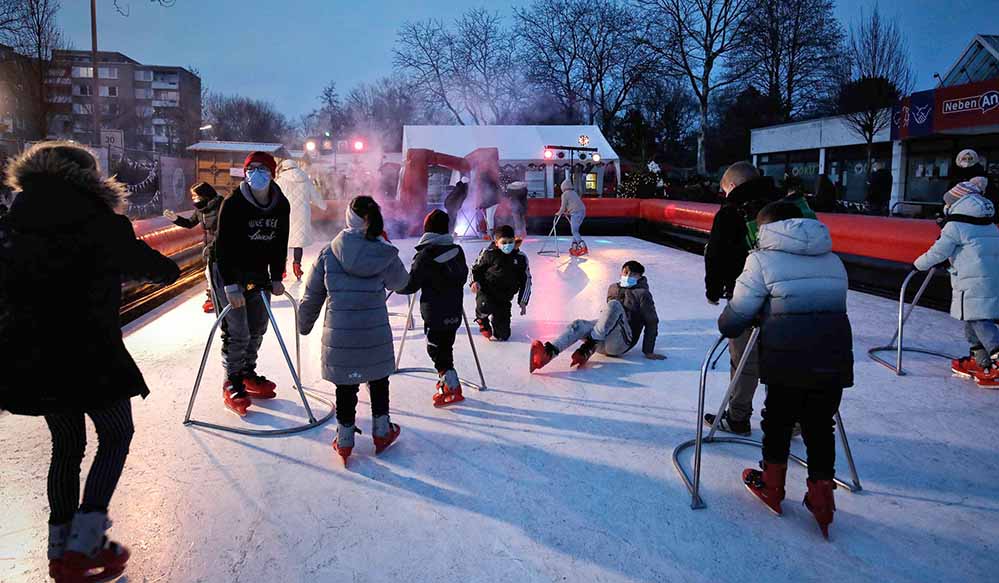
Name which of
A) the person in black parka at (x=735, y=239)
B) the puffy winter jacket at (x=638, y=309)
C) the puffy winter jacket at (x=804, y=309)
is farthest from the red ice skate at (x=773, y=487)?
the puffy winter jacket at (x=638, y=309)

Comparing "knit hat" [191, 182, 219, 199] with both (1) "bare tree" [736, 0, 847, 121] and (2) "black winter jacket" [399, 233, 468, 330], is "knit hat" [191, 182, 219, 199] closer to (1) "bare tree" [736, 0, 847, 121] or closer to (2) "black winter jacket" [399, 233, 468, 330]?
(2) "black winter jacket" [399, 233, 468, 330]

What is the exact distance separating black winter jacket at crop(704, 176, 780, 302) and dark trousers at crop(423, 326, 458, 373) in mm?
1789

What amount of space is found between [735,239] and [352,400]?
2.56 m

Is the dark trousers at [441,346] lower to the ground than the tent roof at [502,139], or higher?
lower

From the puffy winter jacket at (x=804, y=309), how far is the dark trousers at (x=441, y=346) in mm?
2317

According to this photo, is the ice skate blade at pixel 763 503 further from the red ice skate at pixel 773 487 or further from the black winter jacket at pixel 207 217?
the black winter jacket at pixel 207 217

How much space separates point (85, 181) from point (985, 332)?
5860 mm

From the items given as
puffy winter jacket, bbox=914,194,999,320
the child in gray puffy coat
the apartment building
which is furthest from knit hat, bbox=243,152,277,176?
the apartment building

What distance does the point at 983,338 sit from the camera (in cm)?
507

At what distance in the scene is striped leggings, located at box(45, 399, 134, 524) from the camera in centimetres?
258

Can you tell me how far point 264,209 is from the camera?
4.47 m

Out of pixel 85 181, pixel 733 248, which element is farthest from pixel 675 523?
pixel 85 181

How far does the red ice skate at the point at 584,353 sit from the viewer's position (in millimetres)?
5664

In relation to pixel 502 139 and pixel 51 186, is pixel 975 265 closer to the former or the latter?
pixel 51 186
